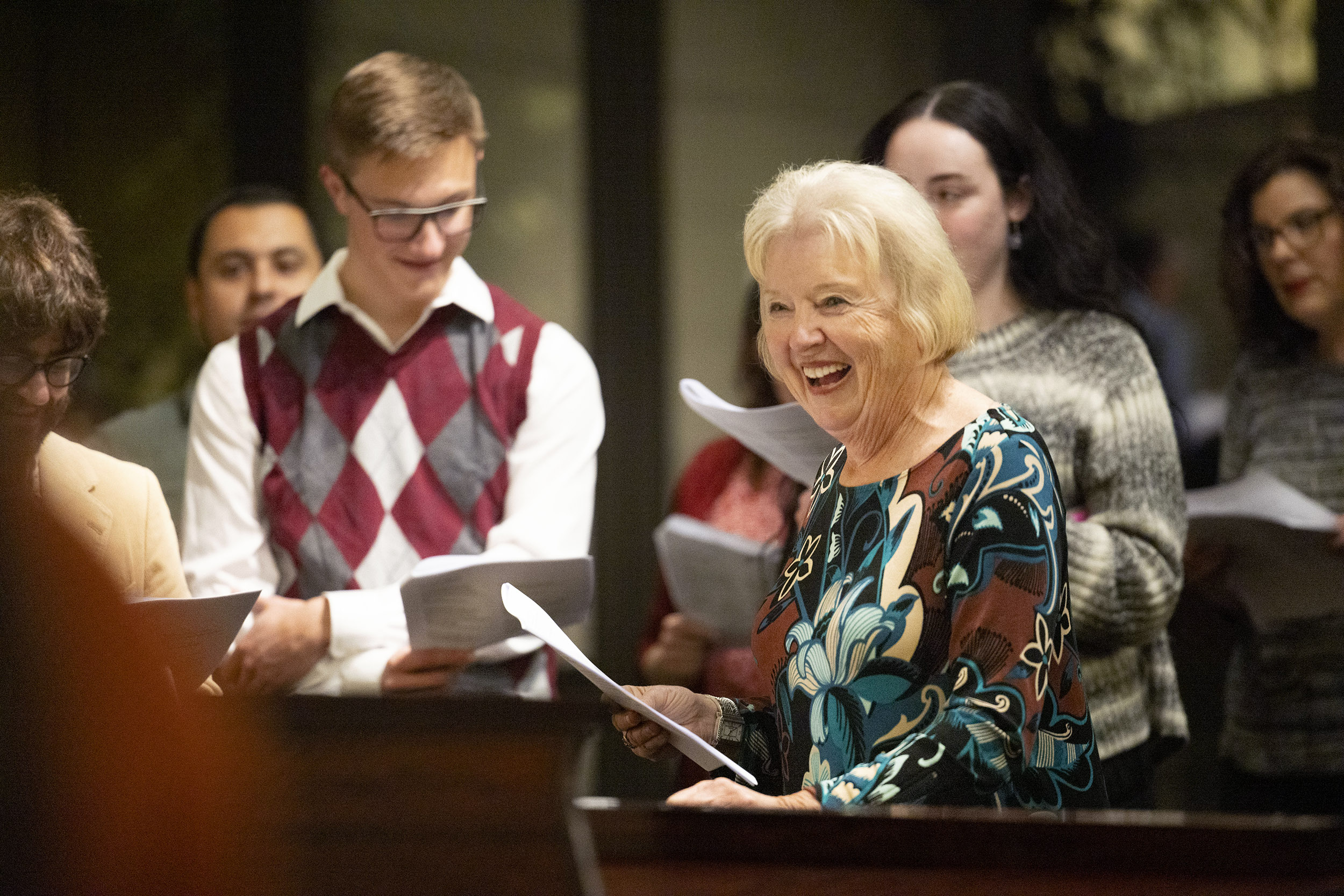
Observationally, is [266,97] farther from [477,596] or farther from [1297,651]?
[1297,651]

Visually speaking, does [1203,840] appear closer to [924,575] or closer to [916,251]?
[924,575]

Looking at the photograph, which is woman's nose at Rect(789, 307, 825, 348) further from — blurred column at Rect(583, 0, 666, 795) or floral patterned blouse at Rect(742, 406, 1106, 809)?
blurred column at Rect(583, 0, 666, 795)

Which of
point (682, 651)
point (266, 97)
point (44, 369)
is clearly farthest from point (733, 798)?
point (266, 97)

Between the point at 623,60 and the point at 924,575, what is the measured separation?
1972mm

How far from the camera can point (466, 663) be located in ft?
6.97

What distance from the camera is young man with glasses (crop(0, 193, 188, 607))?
5.81 ft

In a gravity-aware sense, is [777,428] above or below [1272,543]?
above

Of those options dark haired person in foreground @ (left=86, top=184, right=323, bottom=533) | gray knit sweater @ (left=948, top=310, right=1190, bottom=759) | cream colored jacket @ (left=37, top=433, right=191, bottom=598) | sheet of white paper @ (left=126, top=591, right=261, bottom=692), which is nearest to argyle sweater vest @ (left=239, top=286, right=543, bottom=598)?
dark haired person in foreground @ (left=86, top=184, right=323, bottom=533)

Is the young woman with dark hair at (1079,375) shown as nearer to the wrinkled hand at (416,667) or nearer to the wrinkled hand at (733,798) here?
the wrinkled hand at (733,798)

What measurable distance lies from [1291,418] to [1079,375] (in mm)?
784

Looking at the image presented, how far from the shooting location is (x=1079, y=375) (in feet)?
7.07

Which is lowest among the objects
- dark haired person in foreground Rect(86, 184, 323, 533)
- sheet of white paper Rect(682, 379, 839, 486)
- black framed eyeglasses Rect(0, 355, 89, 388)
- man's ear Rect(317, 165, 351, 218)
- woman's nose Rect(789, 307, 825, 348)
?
sheet of white paper Rect(682, 379, 839, 486)

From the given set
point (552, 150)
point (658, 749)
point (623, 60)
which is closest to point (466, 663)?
point (658, 749)

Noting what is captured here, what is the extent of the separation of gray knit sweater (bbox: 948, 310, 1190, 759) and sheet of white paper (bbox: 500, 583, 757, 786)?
800mm
